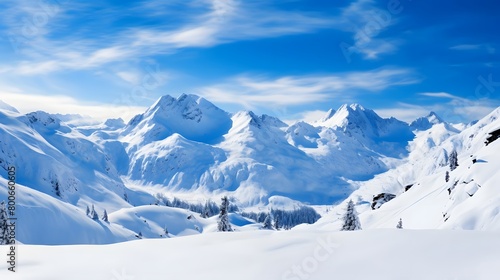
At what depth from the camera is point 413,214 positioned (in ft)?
217

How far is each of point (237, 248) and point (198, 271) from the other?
1.86 meters

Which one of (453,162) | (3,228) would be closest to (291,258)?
(3,228)

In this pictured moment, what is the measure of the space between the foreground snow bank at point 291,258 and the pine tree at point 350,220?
23.4m

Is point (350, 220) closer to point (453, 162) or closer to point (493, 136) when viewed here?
point (493, 136)

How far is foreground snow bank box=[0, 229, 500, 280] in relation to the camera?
10.3 metres

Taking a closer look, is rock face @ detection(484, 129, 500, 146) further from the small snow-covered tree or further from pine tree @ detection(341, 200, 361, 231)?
pine tree @ detection(341, 200, 361, 231)

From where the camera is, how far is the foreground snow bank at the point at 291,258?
10.3 m

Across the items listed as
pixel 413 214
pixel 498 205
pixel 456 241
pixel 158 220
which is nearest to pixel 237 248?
pixel 456 241

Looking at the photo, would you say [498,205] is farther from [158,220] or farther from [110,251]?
[158,220]

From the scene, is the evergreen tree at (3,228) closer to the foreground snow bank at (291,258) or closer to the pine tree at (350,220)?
the foreground snow bank at (291,258)

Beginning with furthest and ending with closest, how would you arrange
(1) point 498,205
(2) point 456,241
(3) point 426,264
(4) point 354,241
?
1. (1) point 498,205
2. (4) point 354,241
3. (2) point 456,241
4. (3) point 426,264

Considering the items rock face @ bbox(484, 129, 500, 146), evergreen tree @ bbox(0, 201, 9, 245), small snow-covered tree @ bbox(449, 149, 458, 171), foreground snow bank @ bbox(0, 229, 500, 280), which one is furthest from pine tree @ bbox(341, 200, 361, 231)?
small snow-covered tree @ bbox(449, 149, 458, 171)

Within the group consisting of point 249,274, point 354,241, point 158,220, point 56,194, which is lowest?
point 249,274

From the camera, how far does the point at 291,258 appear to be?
11.7m
